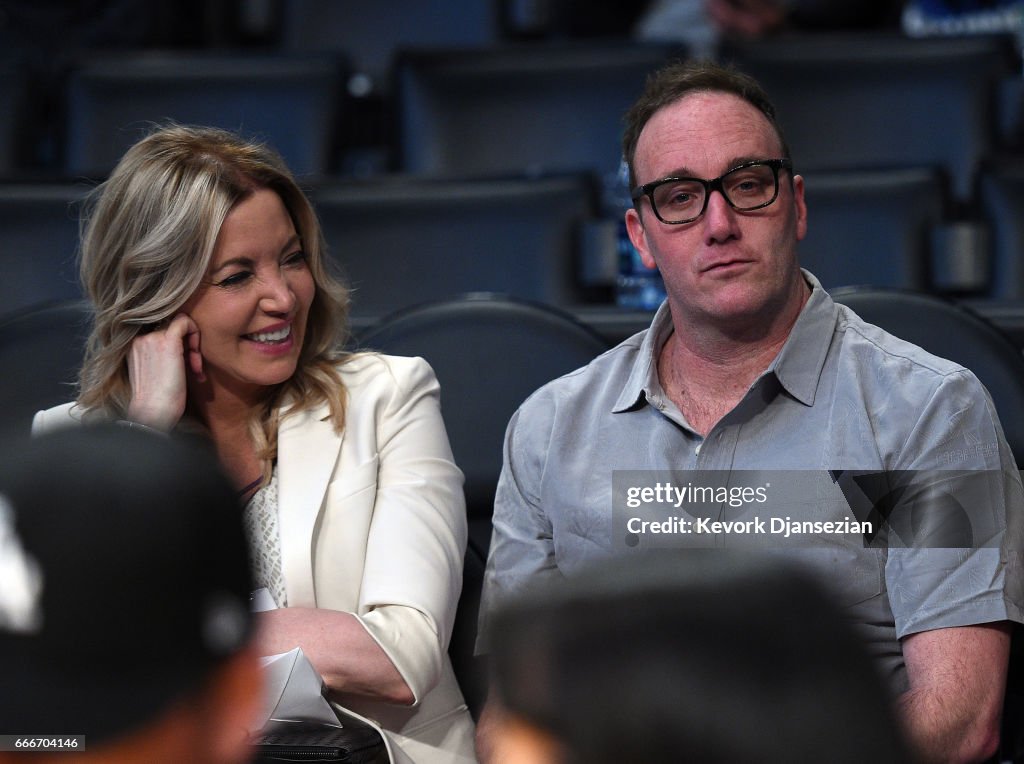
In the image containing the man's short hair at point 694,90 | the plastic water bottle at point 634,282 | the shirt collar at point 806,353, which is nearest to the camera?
the shirt collar at point 806,353

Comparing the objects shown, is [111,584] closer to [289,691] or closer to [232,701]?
[232,701]

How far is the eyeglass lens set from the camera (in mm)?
1641

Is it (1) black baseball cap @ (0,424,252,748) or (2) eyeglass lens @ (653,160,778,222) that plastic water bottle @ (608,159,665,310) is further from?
(1) black baseball cap @ (0,424,252,748)

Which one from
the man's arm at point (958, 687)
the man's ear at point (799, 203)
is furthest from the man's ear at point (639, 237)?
the man's arm at point (958, 687)

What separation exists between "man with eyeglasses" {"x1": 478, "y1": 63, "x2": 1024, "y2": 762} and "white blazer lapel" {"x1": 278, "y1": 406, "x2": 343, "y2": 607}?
22 cm

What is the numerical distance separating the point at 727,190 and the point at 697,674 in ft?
3.98

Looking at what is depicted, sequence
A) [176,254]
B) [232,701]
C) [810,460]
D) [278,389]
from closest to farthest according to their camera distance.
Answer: [232,701], [810,460], [176,254], [278,389]

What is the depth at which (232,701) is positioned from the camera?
0.61m

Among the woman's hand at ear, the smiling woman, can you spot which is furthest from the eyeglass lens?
the woman's hand at ear

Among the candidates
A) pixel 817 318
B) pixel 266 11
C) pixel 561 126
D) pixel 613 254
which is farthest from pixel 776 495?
pixel 266 11

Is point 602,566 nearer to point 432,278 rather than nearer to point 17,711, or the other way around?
point 17,711

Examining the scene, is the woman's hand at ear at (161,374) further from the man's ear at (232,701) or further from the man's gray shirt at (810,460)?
the man's ear at (232,701)

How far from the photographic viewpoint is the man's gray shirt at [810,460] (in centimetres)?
144

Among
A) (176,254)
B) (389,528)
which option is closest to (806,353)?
(389,528)
